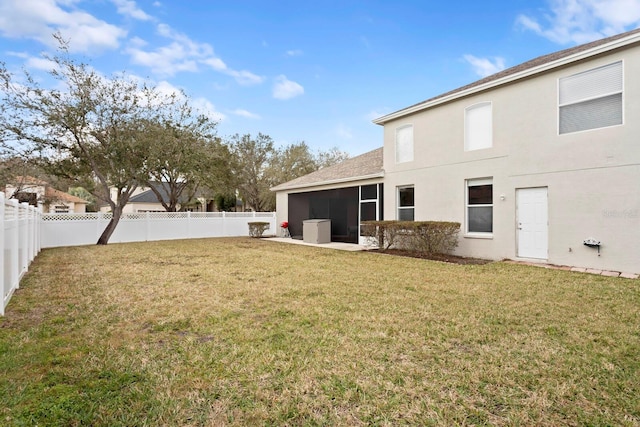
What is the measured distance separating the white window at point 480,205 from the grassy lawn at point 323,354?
3.72 metres

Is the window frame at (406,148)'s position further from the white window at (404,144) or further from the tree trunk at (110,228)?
the tree trunk at (110,228)

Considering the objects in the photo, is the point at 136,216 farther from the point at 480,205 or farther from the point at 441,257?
the point at 480,205

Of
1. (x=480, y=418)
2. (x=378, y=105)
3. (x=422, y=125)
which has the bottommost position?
(x=480, y=418)

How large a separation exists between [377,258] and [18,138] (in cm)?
1487

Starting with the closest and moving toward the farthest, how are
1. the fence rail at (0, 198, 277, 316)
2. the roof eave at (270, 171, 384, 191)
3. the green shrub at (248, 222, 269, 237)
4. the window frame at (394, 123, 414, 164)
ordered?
the window frame at (394, 123, 414, 164) → the roof eave at (270, 171, 384, 191) → the fence rail at (0, 198, 277, 316) → the green shrub at (248, 222, 269, 237)

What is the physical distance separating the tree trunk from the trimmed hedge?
38.9ft

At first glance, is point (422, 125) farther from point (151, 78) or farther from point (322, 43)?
point (151, 78)

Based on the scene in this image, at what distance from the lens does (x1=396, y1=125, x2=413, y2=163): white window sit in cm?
1183

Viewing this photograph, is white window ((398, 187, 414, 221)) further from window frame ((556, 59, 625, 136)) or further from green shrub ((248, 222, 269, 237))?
green shrub ((248, 222, 269, 237))

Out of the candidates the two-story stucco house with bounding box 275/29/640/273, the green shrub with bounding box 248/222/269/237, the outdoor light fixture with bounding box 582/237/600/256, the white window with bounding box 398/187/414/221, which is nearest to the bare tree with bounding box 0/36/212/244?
the green shrub with bounding box 248/222/269/237

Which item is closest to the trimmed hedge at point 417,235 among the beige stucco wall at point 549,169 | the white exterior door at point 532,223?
the beige stucco wall at point 549,169

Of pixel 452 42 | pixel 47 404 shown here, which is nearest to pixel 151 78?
pixel 452 42

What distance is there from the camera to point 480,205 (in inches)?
385

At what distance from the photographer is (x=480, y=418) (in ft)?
7.07
